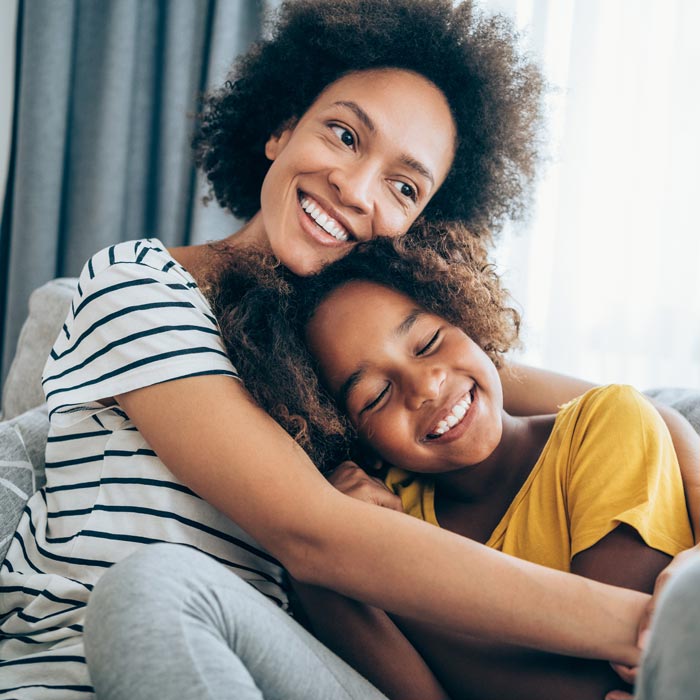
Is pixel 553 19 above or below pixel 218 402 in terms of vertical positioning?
above

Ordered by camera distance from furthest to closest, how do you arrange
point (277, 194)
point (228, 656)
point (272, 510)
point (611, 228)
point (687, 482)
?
1. point (611, 228)
2. point (277, 194)
3. point (687, 482)
4. point (272, 510)
5. point (228, 656)

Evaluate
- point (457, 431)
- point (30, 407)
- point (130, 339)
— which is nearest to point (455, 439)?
point (457, 431)

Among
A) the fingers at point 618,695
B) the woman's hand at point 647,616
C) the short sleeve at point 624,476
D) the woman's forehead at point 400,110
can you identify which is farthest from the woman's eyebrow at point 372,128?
the fingers at point 618,695

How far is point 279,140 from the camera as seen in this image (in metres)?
1.46

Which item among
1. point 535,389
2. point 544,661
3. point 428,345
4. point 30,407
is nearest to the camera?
point 544,661

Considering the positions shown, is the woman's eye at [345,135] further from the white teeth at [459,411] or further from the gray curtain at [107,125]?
the gray curtain at [107,125]

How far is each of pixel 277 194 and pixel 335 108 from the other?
6.9 inches

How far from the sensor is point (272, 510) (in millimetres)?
Result: 876

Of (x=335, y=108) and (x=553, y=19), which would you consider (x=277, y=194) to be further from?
(x=553, y=19)

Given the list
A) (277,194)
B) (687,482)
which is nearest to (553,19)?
(277,194)

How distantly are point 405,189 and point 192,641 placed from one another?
33.3 inches

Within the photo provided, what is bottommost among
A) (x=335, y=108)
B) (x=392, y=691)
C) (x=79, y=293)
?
(x=392, y=691)

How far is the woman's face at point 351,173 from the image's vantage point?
4.05 ft

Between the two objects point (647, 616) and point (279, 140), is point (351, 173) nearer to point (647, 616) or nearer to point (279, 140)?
point (279, 140)
